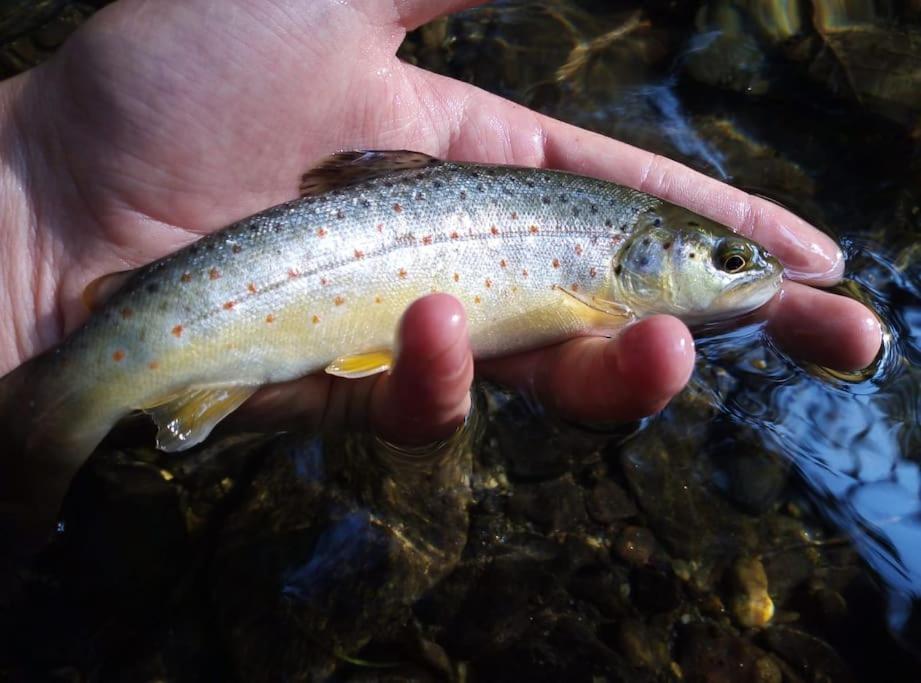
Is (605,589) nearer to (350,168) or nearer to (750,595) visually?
(750,595)

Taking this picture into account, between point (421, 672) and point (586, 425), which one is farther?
point (586, 425)

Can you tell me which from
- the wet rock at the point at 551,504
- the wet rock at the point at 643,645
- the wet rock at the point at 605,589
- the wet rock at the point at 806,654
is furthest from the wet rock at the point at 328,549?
the wet rock at the point at 806,654

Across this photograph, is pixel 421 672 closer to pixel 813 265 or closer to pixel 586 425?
pixel 586 425

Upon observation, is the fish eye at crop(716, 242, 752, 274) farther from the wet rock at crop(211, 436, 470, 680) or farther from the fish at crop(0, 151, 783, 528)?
the wet rock at crop(211, 436, 470, 680)

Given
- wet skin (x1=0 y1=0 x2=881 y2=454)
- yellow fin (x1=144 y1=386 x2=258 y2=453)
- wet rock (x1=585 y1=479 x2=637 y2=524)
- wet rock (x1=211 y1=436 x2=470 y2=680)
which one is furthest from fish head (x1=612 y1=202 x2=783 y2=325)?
yellow fin (x1=144 y1=386 x2=258 y2=453)

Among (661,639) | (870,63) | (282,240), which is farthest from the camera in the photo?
(870,63)

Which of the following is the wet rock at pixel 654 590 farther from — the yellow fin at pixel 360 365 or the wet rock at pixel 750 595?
the yellow fin at pixel 360 365

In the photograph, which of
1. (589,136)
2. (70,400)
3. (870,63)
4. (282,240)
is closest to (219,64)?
(282,240)
